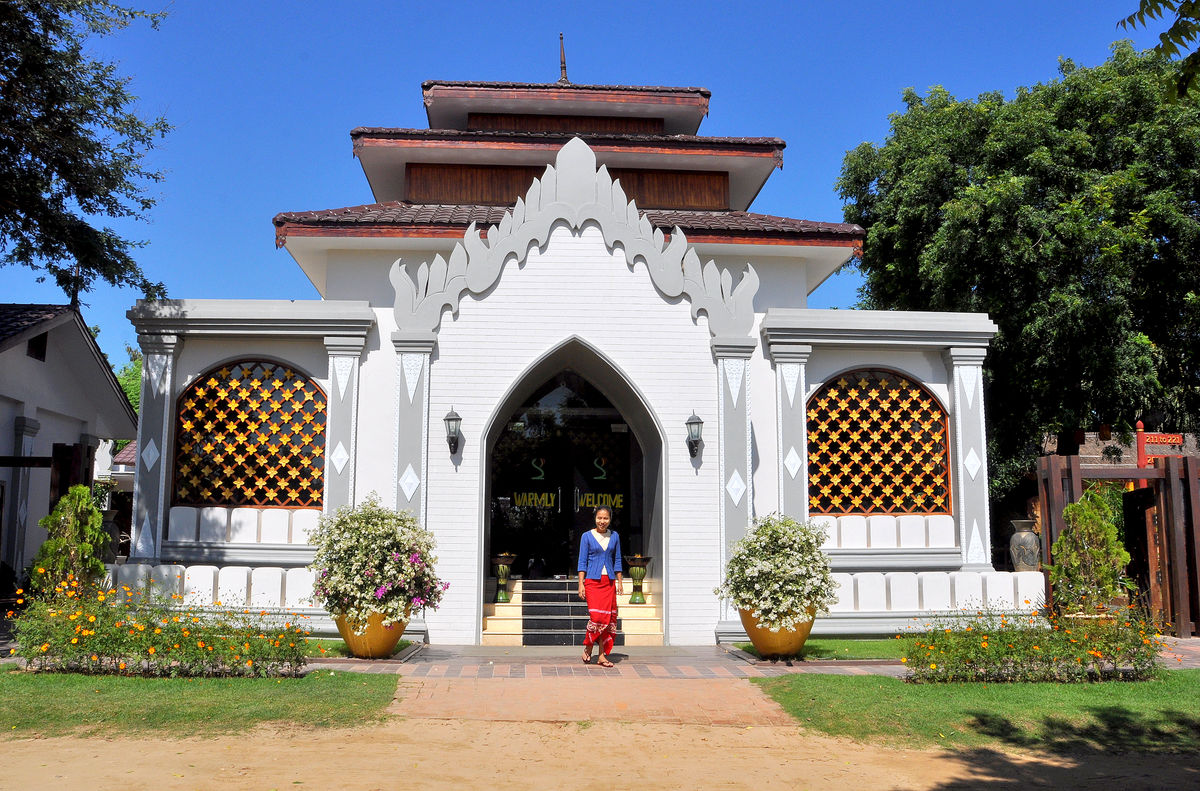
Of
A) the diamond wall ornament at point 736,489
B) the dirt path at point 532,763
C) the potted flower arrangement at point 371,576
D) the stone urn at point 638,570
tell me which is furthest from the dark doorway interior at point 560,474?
the dirt path at point 532,763

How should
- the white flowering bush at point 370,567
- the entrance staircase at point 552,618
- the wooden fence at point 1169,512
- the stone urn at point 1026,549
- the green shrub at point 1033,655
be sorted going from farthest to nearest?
the stone urn at point 1026,549 → the wooden fence at point 1169,512 → the entrance staircase at point 552,618 → the white flowering bush at point 370,567 → the green shrub at point 1033,655

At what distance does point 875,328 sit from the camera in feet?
42.7

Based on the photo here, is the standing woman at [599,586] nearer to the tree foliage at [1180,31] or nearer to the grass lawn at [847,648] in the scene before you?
the grass lawn at [847,648]

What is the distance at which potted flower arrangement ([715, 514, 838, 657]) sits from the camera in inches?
395

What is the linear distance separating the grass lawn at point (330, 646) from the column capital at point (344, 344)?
3555mm

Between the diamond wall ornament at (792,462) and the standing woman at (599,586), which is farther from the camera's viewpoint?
the diamond wall ornament at (792,462)

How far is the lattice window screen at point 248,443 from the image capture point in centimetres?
1241

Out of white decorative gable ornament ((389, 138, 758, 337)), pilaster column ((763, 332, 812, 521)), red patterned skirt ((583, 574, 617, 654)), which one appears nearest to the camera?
red patterned skirt ((583, 574, 617, 654))

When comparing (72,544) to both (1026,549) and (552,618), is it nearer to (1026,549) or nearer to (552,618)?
(552,618)

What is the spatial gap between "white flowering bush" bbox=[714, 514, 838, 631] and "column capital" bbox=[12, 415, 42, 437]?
13094mm

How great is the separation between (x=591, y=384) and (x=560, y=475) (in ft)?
4.78

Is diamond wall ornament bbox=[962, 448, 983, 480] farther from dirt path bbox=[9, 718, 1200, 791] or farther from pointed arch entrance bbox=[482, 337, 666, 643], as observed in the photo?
dirt path bbox=[9, 718, 1200, 791]

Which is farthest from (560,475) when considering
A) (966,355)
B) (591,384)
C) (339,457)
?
(966,355)

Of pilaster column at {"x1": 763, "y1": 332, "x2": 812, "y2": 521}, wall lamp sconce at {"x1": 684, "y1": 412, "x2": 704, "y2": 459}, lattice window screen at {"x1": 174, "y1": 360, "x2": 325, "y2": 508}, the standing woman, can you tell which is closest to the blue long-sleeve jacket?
the standing woman
